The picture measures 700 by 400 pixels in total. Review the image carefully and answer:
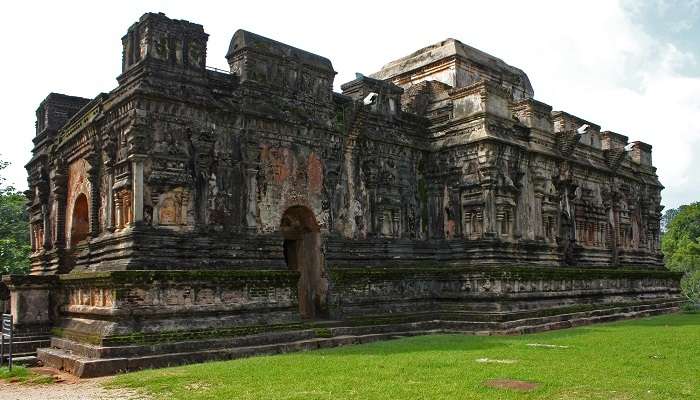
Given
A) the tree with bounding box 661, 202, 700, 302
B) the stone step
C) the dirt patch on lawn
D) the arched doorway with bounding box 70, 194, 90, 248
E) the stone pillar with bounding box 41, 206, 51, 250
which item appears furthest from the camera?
the tree with bounding box 661, 202, 700, 302

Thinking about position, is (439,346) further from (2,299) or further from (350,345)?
(2,299)

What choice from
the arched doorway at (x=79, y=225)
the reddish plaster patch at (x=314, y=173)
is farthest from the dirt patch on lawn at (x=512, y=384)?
the arched doorway at (x=79, y=225)

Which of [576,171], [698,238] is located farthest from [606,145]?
[698,238]

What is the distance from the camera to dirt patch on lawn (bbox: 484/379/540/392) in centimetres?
906

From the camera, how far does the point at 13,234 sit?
29.0 meters

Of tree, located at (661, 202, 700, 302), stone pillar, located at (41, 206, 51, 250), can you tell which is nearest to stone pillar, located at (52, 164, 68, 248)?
stone pillar, located at (41, 206, 51, 250)

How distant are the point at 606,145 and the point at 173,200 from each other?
60.4 feet

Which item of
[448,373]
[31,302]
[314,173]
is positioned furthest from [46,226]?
[448,373]

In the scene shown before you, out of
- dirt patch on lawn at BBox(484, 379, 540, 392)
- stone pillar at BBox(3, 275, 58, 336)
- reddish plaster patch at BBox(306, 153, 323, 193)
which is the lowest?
dirt patch on lawn at BBox(484, 379, 540, 392)

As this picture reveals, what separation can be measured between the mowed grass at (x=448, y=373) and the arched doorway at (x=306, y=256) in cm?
253

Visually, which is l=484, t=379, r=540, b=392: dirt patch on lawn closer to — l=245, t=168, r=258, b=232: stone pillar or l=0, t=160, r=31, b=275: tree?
l=245, t=168, r=258, b=232: stone pillar

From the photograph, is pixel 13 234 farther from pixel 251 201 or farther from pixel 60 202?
pixel 251 201

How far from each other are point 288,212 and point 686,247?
44.0 meters

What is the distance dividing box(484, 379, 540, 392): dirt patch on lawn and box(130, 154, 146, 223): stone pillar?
7.67 meters
